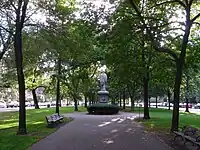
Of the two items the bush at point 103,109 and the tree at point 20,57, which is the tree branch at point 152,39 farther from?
the bush at point 103,109

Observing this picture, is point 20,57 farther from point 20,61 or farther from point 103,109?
point 103,109

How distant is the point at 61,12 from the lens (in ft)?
58.2

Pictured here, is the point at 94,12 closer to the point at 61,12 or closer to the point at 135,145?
the point at 61,12

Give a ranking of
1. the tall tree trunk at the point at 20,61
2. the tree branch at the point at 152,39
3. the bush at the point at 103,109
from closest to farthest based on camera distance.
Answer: the tree branch at the point at 152,39 < the tall tree trunk at the point at 20,61 < the bush at the point at 103,109

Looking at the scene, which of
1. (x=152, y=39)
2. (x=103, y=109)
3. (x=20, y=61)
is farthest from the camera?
(x=103, y=109)

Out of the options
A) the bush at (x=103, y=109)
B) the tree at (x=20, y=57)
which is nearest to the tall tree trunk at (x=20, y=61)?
the tree at (x=20, y=57)

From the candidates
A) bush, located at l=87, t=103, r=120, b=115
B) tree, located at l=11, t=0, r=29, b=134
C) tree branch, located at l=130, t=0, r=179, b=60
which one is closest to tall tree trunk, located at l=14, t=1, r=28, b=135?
tree, located at l=11, t=0, r=29, b=134

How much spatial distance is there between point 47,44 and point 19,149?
7.48m

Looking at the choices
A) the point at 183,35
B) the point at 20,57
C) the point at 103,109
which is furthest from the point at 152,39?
the point at 103,109

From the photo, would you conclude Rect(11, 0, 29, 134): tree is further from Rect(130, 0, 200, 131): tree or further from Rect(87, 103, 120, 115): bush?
Rect(87, 103, 120, 115): bush

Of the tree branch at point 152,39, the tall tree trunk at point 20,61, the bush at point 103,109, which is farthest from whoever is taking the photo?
the bush at point 103,109

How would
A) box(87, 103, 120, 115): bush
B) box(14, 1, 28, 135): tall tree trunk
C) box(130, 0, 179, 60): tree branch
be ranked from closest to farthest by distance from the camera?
box(130, 0, 179, 60): tree branch, box(14, 1, 28, 135): tall tree trunk, box(87, 103, 120, 115): bush

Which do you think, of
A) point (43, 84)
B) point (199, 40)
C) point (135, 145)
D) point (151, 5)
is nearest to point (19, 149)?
point (135, 145)

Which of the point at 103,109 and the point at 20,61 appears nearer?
the point at 20,61
